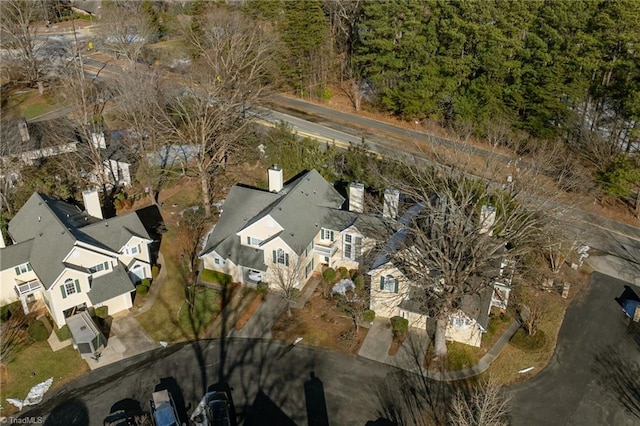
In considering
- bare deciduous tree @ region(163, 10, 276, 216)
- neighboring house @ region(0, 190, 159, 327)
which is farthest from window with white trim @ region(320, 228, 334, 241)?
neighboring house @ region(0, 190, 159, 327)

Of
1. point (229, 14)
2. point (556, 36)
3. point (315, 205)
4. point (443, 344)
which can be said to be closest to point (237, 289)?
point (315, 205)

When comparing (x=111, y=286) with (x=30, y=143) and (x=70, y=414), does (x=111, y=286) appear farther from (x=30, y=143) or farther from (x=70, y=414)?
(x=30, y=143)

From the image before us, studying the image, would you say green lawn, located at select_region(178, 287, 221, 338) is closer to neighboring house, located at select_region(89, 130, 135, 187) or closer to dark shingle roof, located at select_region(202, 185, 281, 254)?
dark shingle roof, located at select_region(202, 185, 281, 254)

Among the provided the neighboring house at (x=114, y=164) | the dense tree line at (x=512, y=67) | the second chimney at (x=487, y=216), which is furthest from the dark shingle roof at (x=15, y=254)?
the dense tree line at (x=512, y=67)

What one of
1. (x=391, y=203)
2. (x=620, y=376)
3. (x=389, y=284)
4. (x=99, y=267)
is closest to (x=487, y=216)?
(x=391, y=203)

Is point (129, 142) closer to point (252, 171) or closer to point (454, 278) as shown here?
point (252, 171)

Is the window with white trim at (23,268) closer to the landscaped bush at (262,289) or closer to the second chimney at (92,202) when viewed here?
the second chimney at (92,202)

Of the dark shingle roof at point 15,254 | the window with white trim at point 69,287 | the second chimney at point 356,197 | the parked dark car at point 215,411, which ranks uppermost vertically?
the second chimney at point 356,197
